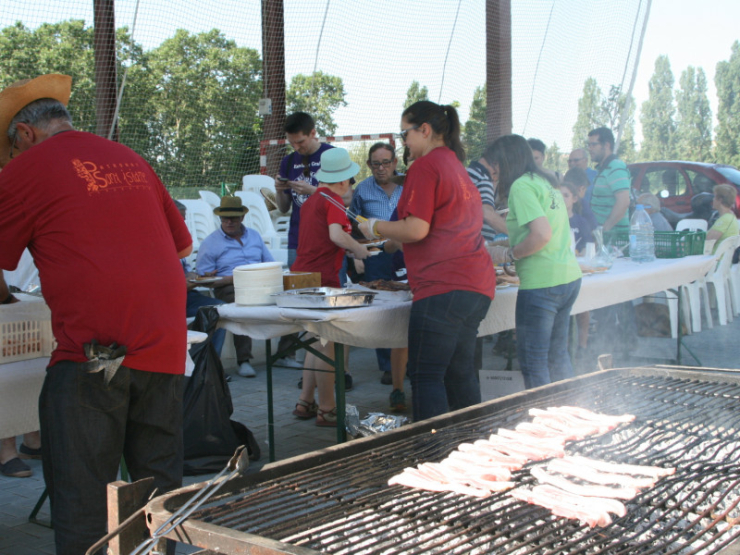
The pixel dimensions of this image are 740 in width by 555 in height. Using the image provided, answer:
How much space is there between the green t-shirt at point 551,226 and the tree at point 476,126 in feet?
26.7

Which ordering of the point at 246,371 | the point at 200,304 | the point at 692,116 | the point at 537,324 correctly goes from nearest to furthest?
the point at 537,324
the point at 200,304
the point at 246,371
the point at 692,116

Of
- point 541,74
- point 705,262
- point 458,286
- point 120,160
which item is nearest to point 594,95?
point 541,74

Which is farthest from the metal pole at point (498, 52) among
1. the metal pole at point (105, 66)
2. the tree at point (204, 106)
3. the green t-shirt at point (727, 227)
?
the metal pole at point (105, 66)

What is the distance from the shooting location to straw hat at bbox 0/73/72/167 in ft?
7.89

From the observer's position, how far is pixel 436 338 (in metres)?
3.59

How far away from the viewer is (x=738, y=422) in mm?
2547

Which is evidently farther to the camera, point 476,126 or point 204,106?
point 476,126

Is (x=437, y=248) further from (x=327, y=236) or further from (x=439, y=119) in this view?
(x=327, y=236)

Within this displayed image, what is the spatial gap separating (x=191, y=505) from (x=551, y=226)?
2.95m

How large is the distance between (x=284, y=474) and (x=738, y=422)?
168 cm

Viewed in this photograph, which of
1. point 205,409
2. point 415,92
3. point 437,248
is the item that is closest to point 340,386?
point 205,409

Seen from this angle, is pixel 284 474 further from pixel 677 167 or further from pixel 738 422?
pixel 677 167

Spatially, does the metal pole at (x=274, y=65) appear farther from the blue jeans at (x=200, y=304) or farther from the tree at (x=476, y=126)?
the blue jeans at (x=200, y=304)

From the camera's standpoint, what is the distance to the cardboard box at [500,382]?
461 centimetres
